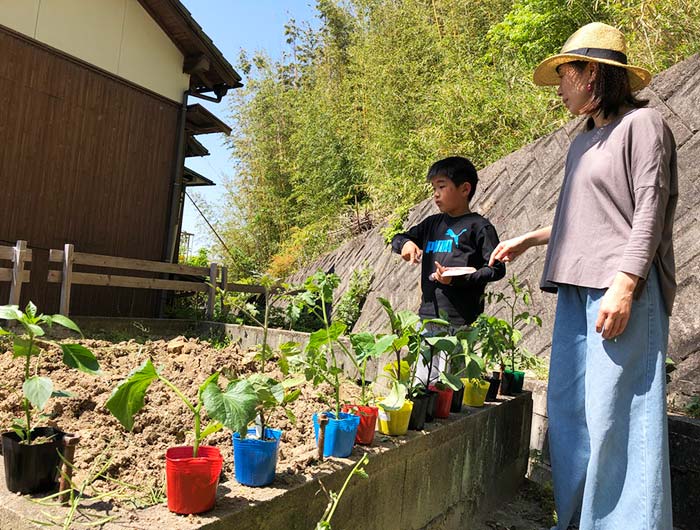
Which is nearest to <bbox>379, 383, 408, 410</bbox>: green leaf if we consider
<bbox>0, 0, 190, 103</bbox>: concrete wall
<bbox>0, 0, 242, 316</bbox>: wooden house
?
<bbox>0, 0, 242, 316</bbox>: wooden house

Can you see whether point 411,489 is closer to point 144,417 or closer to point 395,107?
point 144,417

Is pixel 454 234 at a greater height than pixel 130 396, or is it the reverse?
pixel 454 234

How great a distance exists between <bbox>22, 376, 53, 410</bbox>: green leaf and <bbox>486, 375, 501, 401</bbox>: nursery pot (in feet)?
6.24

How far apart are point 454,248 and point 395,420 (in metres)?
1.04

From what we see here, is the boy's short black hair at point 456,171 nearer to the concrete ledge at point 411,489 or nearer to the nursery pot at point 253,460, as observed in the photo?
the concrete ledge at point 411,489

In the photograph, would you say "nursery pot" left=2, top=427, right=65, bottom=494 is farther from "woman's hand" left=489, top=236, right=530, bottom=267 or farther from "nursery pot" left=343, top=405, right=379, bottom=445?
"woman's hand" left=489, top=236, right=530, bottom=267

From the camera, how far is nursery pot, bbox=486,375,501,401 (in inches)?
103

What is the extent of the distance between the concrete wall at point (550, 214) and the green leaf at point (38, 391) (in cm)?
290

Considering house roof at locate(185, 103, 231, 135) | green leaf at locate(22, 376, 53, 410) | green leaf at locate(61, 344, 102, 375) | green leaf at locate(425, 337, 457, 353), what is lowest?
green leaf at locate(22, 376, 53, 410)

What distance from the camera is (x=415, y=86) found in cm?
1145

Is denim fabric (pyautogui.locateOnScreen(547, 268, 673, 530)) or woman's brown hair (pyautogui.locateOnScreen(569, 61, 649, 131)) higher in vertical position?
woman's brown hair (pyautogui.locateOnScreen(569, 61, 649, 131))

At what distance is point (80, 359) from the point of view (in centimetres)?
129

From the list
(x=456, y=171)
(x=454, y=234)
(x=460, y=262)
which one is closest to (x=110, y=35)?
(x=456, y=171)

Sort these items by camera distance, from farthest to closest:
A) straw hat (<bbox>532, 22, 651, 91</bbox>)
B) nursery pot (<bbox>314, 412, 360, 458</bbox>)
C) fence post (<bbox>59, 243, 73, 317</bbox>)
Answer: fence post (<bbox>59, 243, 73, 317</bbox>) → straw hat (<bbox>532, 22, 651, 91</bbox>) → nursery pot (<bbox>314, 412, 360, 458</bbox>)
